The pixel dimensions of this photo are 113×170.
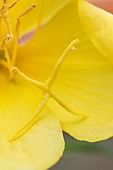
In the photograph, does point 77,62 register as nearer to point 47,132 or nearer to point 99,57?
point 99,57

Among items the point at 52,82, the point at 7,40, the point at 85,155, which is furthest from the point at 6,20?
the point at 85,155

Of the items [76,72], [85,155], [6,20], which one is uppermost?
[6,20]

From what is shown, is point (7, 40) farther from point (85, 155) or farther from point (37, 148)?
point (85, 155)

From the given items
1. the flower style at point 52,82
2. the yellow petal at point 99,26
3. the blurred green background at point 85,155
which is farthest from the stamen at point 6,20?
the blurred green background at point 85,155

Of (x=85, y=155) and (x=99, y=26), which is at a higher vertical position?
(x=99, y=26)

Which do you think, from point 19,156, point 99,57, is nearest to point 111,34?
point 99,57

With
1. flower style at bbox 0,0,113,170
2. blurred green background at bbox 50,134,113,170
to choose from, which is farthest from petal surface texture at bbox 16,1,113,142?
blurred green background at bbox 50,134,113,170

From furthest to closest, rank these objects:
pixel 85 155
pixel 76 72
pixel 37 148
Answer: pixel 85 155 → pixel 76 72 → pixel 37 148

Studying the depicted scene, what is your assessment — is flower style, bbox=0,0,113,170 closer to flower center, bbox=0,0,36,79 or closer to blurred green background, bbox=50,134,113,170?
flower center, bbox=0,0,36,79
